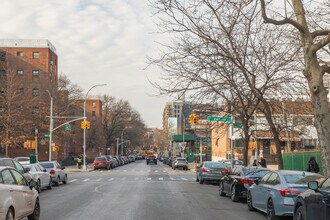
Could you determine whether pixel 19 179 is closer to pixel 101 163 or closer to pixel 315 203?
pixel 315 203

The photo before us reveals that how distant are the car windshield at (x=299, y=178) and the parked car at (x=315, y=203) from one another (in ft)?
8.61

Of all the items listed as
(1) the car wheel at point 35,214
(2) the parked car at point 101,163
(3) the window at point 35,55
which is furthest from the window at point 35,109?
(1) the car wheel at point 35,214

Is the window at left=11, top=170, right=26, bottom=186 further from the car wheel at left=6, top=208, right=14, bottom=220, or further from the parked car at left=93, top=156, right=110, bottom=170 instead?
the parked car at left=93, top=156, right=110, bottom=170

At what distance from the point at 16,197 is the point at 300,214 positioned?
19.0 feet

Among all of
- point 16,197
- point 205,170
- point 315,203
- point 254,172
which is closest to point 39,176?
point 254,172

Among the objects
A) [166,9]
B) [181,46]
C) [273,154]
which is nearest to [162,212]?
[166,9]

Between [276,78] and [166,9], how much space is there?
29.2 feet

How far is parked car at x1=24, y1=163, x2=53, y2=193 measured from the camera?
20203 millimetres

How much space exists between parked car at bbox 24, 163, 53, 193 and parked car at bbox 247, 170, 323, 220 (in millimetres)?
10553

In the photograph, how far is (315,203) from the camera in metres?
8.07

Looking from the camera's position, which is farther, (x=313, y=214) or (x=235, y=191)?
(x=235, y=191)

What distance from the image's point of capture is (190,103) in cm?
2366

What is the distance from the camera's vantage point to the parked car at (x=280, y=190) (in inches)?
447

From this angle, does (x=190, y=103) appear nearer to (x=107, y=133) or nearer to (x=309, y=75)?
(x=309, y=75)
